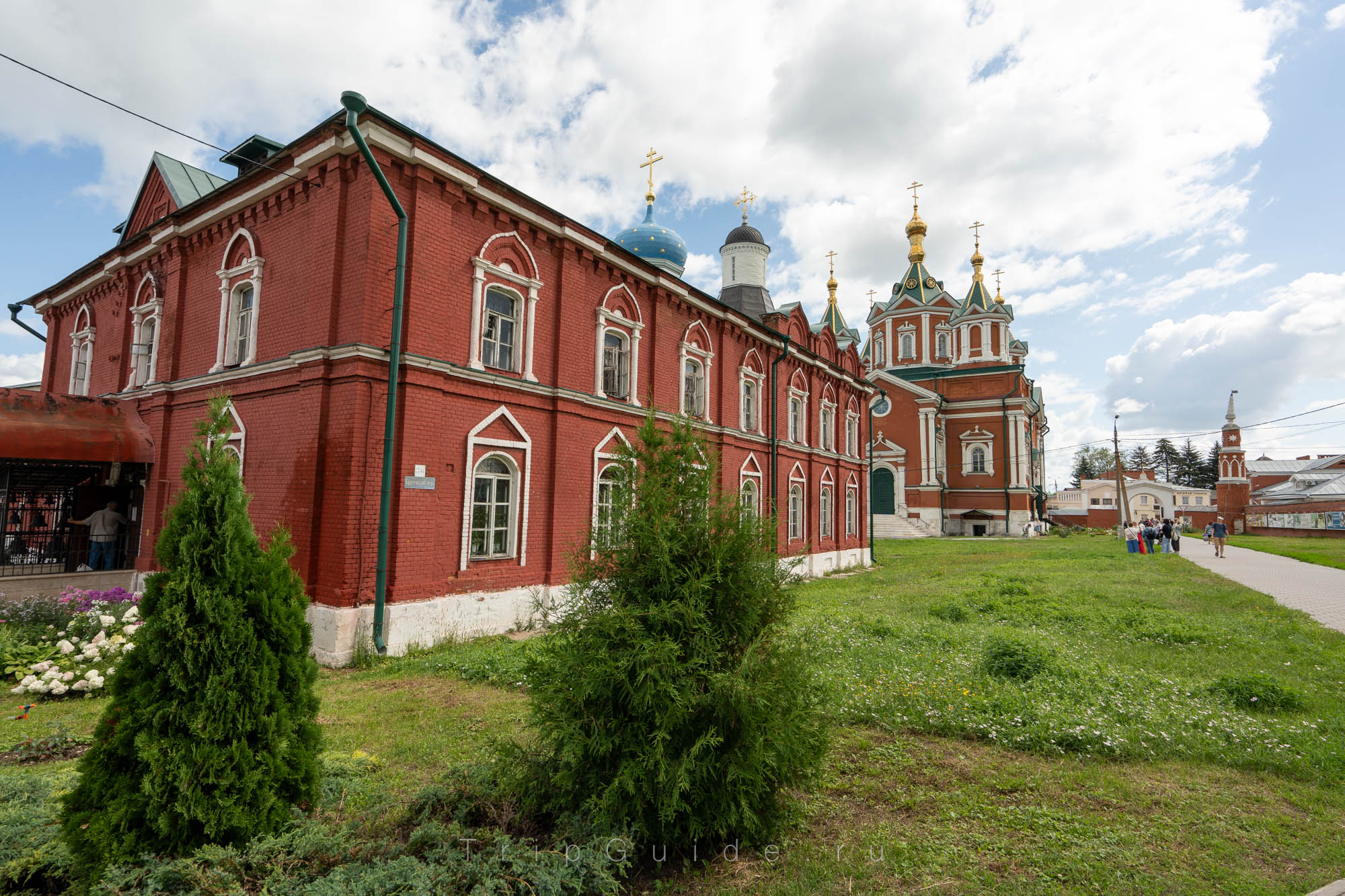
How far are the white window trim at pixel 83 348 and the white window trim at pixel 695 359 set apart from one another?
12.7m

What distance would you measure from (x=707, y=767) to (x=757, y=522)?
1326mm

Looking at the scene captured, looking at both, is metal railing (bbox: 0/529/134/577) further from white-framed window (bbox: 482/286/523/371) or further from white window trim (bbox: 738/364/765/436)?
white window trim (bbox: 738/364/765/436)

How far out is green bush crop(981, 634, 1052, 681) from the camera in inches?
278

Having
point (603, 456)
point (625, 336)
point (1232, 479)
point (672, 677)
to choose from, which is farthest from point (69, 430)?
point (1232, 479)

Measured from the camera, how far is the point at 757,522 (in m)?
3.87

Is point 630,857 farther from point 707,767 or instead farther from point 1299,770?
point 1299,770

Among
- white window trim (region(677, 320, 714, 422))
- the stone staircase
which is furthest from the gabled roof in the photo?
the stone staircase

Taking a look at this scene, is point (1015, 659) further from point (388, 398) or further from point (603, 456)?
point (388, 398)

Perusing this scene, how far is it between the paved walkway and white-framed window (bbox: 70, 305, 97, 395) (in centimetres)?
2375

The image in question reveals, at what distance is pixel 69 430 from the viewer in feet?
35.0

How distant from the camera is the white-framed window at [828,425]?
69.4ft

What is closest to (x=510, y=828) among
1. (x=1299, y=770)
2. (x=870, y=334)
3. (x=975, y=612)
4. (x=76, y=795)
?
Answer: (x=76, y=795)

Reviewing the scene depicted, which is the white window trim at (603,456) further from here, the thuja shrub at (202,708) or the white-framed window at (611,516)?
the thuja shrub at (202,708)

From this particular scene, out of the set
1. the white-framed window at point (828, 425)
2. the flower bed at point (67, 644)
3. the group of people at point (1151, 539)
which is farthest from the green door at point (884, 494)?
the flower bed at point (67, 644)
